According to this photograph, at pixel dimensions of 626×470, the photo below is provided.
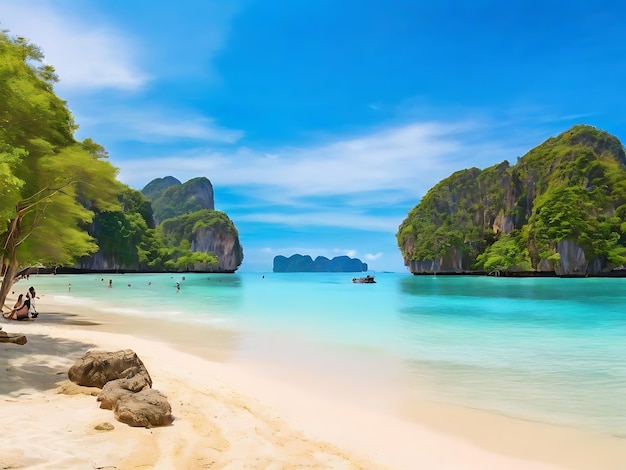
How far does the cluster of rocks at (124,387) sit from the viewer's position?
5.51 meters

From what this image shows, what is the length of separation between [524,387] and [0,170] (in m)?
11.1

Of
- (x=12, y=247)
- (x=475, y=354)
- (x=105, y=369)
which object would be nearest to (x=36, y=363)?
(x=105, y=369)

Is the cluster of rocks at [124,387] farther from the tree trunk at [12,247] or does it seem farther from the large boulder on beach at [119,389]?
the tree trunk at [12,247]

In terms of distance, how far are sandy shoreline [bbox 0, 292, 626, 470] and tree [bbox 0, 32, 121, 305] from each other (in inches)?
144

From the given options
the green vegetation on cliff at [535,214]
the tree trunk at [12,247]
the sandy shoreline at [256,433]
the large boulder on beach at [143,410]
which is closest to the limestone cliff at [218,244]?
the green vegetation on cliff at [535,214]

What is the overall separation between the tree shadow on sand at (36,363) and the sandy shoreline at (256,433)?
0.03m

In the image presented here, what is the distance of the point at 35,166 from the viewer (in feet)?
34.3

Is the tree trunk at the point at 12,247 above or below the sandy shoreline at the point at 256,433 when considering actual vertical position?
above

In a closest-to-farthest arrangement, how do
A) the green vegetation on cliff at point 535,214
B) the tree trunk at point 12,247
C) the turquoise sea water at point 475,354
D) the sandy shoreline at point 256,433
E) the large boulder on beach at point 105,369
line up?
the sandy shoreline at point 256,433 → the large boulder on beach at point 105,369 → the turquoise sea water at point 475,354 → the tree trunk at point 12,247 → the green vegetation on cliff at point 535,214

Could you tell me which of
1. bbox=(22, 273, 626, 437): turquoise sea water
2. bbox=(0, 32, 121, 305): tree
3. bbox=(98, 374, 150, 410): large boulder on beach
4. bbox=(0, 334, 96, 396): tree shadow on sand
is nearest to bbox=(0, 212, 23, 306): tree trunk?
bbox=(0, 32, 121, 305): tree

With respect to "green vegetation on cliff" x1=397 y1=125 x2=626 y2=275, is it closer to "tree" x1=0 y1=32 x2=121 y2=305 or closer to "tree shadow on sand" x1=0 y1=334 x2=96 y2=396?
"tree" x1=0 y1=32 x2=121 y2=305

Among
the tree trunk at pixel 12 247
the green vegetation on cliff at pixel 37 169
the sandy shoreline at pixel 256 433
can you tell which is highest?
the green vegetation on cliff at pixel 37 169

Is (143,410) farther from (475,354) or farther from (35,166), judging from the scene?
(475,354)

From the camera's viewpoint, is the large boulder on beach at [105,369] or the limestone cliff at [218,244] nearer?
the large boulder on beach at [105,369]
